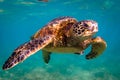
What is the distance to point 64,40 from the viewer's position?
6352 millimetres

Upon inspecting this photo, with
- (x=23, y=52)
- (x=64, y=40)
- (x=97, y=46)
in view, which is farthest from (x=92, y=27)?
(x=23, y=52)

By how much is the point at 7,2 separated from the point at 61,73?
1590cm

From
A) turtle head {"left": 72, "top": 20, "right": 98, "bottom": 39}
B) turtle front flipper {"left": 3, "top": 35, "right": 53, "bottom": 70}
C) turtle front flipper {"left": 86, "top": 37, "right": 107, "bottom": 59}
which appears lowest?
turtle front flipper {"left": 3, "top": 35, "right": 53, "bottom": 70}

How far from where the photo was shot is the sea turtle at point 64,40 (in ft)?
16.7

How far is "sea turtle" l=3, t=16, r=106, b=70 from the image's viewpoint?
5.08m

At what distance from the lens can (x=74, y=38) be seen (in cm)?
605

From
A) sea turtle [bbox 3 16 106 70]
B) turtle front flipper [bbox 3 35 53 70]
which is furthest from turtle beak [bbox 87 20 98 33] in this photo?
turtle front flipper [bbox 3 35 53 70]

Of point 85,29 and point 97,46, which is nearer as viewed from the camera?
point 85,29

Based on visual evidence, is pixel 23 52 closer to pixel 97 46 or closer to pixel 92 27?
pixel 92 27

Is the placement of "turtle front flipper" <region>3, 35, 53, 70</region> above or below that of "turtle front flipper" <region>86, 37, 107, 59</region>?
below

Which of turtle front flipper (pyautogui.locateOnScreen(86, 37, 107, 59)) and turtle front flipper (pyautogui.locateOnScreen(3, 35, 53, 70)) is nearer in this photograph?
turtle front flipper (pyautogui.locateOnScreen(3, 35, 53, 70))

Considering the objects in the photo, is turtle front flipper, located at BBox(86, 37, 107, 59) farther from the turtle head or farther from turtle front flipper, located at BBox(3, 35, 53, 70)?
turtle front flipper, located at BBox(3, 35, 53, 70)

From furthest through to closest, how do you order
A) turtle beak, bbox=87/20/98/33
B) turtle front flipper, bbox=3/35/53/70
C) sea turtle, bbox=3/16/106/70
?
1. turtle beak, bbox=87/20/98/33
2. sea turtle, bbox=3/16/106/70
3. turtle front flipper, bbox=3/35/53/70

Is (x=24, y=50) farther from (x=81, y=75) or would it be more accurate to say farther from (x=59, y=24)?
(x=81, y=75)
